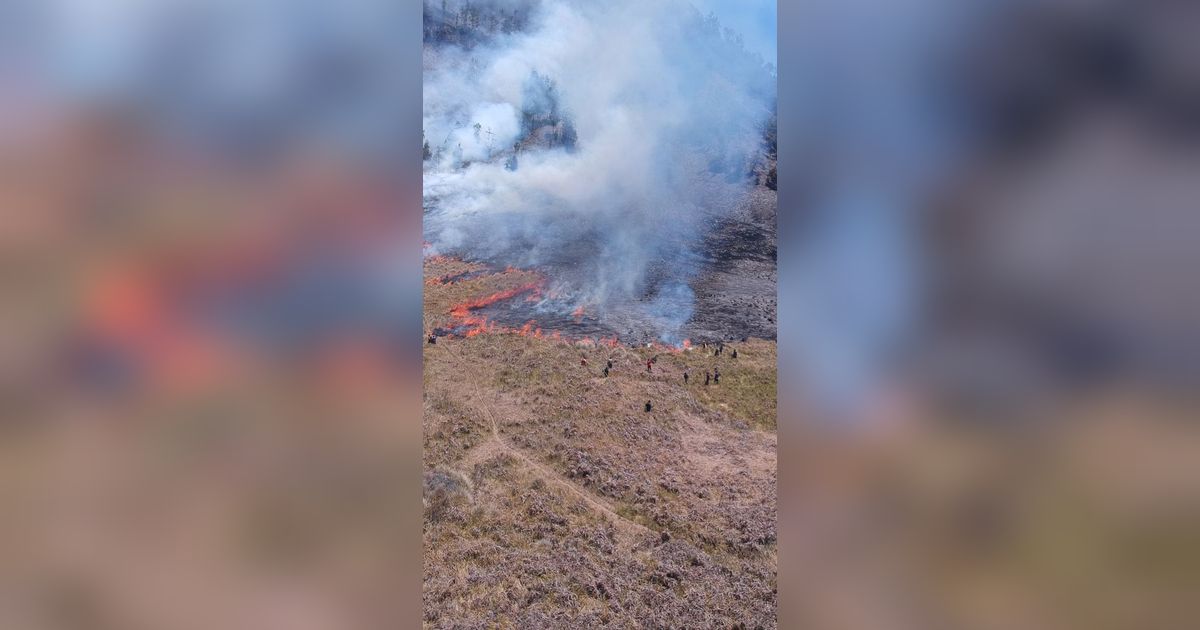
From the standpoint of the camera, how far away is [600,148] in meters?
7.20

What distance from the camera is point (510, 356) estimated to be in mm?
6980

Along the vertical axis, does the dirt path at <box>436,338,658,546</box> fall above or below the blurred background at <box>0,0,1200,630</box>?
below

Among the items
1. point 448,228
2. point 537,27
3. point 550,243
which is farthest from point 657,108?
point 448,228

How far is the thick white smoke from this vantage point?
674 centimetres
